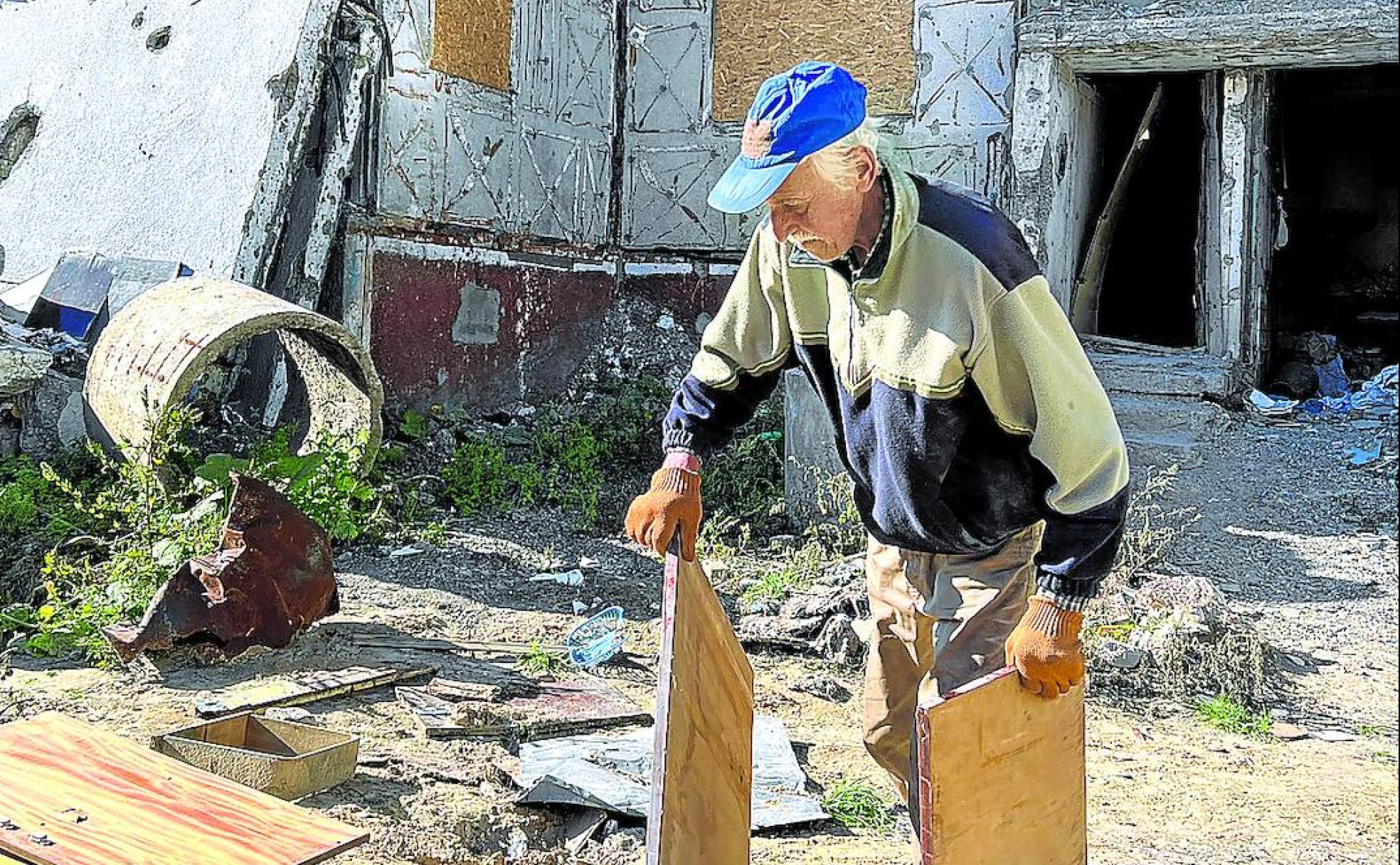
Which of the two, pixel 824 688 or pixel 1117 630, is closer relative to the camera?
pixel 824 688

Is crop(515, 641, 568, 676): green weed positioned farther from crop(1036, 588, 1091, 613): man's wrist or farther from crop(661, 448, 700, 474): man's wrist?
crop(1036, 588, 1091, 613): man's wrist

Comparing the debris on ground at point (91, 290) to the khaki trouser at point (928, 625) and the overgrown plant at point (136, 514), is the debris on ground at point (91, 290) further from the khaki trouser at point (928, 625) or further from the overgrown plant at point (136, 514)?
the khaki trouser at point (928, 625)

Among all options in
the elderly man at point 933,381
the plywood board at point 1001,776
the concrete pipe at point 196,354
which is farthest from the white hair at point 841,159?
the concrete pipe at point 196,354

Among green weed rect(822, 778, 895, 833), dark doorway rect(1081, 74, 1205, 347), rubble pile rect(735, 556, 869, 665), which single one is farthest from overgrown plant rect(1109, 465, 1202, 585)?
dark doorway rect(1081, 74, 1205, 347)

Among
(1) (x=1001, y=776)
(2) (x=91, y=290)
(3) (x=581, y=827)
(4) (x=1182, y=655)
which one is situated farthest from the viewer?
→ (2) (x=91, y=290)

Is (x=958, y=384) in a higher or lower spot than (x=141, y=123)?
lower

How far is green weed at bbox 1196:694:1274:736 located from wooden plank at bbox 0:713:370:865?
3.22 m

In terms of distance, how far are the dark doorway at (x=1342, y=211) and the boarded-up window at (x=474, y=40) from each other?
28.4 ft

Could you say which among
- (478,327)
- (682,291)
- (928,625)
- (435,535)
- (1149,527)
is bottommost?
(435,535)

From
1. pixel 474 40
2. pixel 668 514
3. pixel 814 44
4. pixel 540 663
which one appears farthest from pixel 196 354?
pixel 814 44

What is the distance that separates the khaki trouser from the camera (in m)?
2.90

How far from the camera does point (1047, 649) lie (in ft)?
8.29

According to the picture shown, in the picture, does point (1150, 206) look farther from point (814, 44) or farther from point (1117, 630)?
point (1117, 630)

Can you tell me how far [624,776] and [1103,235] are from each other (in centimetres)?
787
